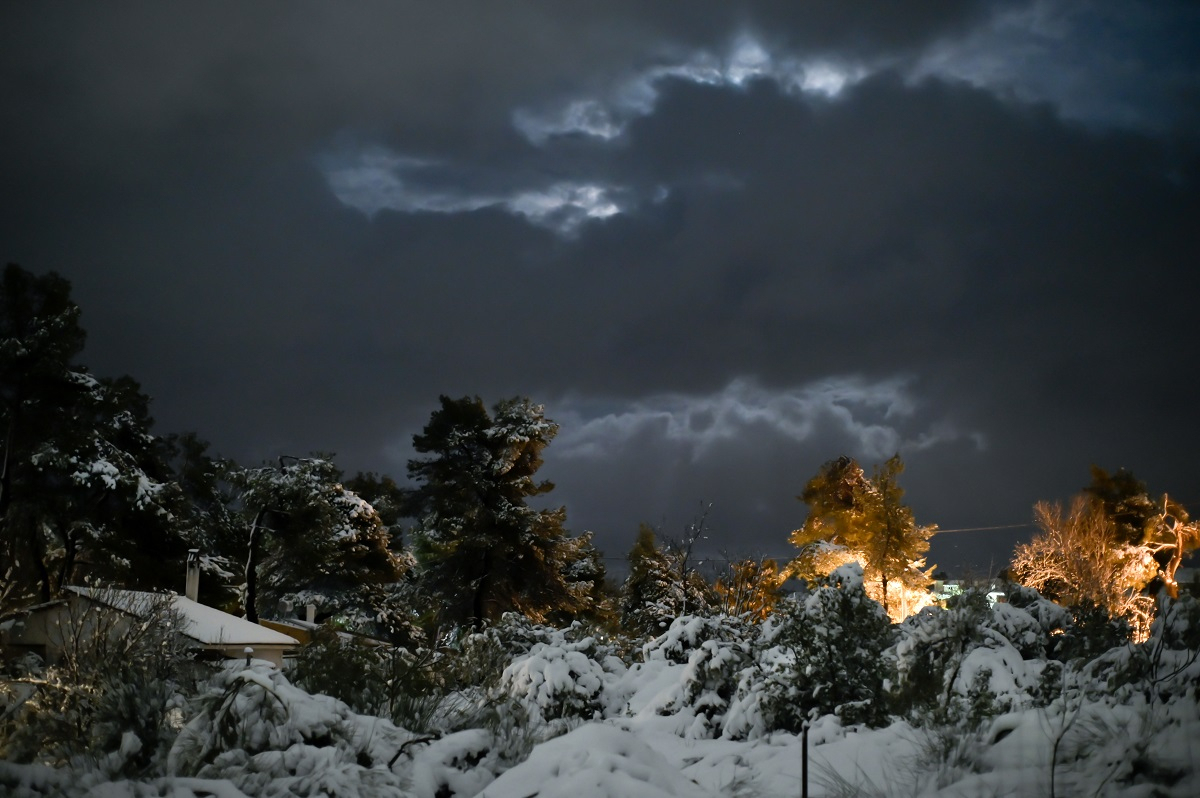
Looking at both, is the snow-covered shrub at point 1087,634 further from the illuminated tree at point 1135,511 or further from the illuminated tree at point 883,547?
the illuminated tree at point 1135,511

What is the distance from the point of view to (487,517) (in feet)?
112

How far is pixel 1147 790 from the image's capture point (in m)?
4.45

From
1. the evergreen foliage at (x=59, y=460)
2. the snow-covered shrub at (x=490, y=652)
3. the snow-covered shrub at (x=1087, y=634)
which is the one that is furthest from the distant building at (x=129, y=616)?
the snow-covered shrub at (x=1087, y=634)

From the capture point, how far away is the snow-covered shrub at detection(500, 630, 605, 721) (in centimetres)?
959

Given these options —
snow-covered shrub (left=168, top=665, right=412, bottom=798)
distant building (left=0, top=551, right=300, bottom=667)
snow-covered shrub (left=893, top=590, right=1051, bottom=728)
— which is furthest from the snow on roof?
snow-covered shrub (left=893, top=590, right=1051, bottom=728)

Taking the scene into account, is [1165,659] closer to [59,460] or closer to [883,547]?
[59,460]

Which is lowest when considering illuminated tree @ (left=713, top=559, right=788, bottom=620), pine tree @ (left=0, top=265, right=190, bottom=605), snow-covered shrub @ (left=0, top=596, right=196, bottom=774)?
snow-covered shrub @ (left=0, top=596, right=196, bottom=774)

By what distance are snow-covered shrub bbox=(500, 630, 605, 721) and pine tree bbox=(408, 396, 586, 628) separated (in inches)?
918

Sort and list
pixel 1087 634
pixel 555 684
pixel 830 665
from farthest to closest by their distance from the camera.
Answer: pixel 555 684
pixel 1087 634
pixel 830 665

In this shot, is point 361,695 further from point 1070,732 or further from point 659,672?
point 1070,732

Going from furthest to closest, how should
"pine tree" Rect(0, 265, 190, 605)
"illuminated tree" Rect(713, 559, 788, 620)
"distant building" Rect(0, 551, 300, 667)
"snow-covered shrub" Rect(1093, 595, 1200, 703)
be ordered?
"illuminated tree" Rect(713, 559, 788, 620), "pine tree" Rect(0, 265, 190, 605), "distant building" Rect(0, 551, 300, 667), "snow-covered shrub" Rect(1093, 595, 1200, 703)

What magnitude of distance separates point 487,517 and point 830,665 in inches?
1064

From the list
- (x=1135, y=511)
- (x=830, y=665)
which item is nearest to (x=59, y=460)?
(x=830, y=665)

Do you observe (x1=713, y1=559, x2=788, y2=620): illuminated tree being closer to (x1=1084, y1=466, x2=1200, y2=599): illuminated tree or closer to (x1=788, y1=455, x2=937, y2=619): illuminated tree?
(x1=788, y1=455, x2=937, y2=619): illuminated tree
